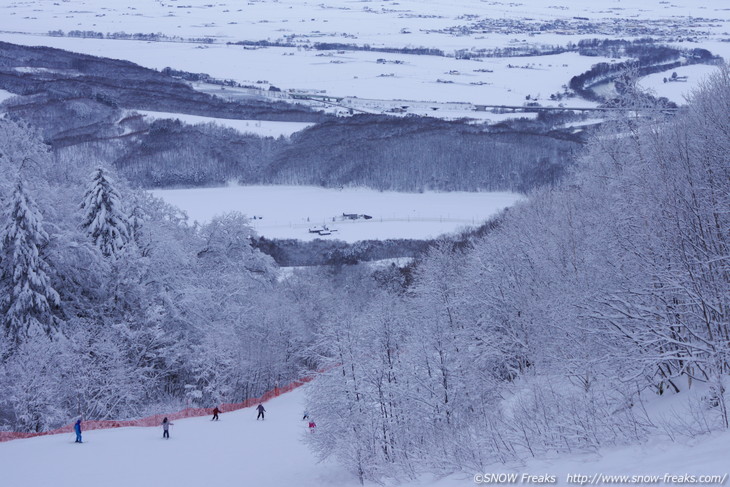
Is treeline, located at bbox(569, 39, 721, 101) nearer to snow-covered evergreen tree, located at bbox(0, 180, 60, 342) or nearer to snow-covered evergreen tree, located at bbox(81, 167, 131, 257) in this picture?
snow-covered evergreen tree, located at bbox(81, 167, 131, 257)

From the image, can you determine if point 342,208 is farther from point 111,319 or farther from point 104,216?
point 111,319

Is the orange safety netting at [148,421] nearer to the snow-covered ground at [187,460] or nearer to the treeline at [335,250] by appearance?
the snow-covered ground at [187,460]

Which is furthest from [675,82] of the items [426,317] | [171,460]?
[171,460]

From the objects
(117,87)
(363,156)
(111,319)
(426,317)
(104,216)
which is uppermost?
(117,87)

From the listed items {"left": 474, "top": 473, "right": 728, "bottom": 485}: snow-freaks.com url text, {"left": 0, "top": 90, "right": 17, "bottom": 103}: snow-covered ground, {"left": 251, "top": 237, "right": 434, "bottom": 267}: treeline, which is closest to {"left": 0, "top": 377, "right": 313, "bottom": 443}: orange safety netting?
{"left": 474, "top": 473, "right": 728, "bottom": 485}: snow-freaks.com url text

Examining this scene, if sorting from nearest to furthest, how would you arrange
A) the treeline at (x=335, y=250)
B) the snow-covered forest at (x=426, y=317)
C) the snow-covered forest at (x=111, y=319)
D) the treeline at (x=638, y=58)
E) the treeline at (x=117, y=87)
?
the snow-covered forest at (x=426, y=317) → the snow-covered forest at (x=111, y=319) → the treeline at (x=335, y=250) → the treeline at (x=117, y=87) → the treeline at (x=638, y=58)

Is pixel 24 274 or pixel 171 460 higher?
pixel 24 274

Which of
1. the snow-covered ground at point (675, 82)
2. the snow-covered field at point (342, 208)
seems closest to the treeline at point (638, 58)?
the snow-covered ground at point (675, 82)
